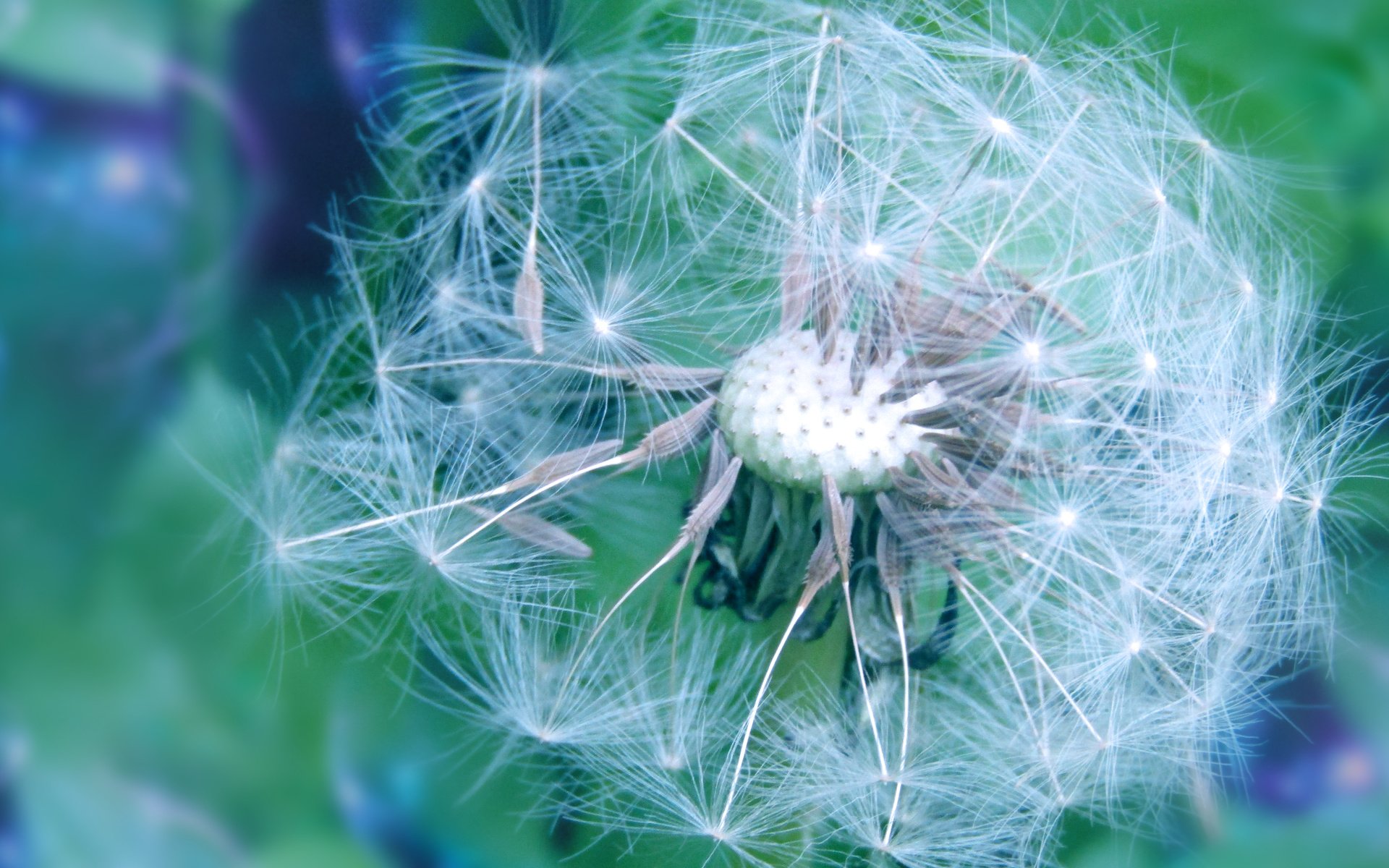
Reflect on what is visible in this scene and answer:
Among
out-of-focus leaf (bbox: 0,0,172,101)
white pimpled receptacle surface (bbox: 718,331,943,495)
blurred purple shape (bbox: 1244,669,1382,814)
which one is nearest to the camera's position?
white pimpled receptacle surface (bbox: 718,331,943,495)

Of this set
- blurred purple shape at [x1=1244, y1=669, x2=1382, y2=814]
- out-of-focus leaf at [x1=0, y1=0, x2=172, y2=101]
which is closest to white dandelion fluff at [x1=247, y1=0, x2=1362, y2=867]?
blurred purple shape at [x1=1244, y1=669, x2=1382, y2=814]

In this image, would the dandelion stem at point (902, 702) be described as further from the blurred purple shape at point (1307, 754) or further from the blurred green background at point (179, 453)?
the blurred purple shape at point (1307, 754)

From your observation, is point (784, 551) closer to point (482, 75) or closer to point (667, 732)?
point (667, 732)

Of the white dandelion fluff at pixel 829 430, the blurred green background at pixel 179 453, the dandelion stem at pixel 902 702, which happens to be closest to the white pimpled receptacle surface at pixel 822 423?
the white dandelion fluff at pixel 829 430

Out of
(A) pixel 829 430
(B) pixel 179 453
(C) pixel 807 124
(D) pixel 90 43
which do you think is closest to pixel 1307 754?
(A) pixel 829 430

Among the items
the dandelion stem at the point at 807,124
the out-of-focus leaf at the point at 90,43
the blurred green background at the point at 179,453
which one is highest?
the dandelion stem at the point at 807,124

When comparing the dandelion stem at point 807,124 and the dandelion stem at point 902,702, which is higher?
the dandelion stem at point 807,124

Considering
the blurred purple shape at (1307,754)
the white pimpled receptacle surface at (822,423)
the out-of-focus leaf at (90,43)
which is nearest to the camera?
the white pimpled receptacle surface at (822,423)

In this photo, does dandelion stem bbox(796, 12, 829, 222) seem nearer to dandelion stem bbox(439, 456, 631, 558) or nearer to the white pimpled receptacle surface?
the white pimpled receptacle surface
